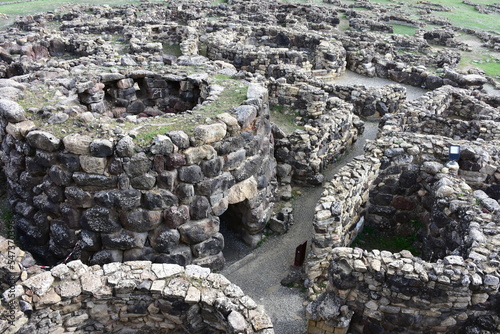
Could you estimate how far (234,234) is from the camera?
581 inches

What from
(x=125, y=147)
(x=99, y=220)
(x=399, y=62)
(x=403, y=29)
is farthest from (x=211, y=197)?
(x=403, y=29)

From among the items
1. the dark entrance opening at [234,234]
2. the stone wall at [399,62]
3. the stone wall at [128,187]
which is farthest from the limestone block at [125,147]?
the stone wall at [399,62]

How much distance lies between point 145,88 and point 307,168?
21.4ft

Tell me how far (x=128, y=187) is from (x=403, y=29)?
37.3 meters

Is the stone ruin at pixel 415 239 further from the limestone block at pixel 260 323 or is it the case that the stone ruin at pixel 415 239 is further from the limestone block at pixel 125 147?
the limestone block at pixel 125 147

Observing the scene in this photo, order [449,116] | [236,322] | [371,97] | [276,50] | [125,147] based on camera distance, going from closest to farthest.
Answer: [236,322], [125,147], [449,116], [371,97], [276,50]

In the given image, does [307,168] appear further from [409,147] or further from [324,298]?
[324,298]

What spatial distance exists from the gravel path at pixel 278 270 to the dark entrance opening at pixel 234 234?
0.03m

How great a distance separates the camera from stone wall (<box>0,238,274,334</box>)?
852cm

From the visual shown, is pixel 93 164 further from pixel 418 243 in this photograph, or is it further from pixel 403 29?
pixel 403 29

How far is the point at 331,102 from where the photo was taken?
65.6 ft

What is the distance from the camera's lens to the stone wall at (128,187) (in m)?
11.1

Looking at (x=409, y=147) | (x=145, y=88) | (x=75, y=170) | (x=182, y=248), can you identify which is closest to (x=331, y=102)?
(x=409, y=147)

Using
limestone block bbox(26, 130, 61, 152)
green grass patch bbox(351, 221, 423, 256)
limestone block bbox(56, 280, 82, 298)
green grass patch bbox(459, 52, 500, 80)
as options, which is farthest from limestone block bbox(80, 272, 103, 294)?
green grass patch bbox(459, 52, 500, 80)
